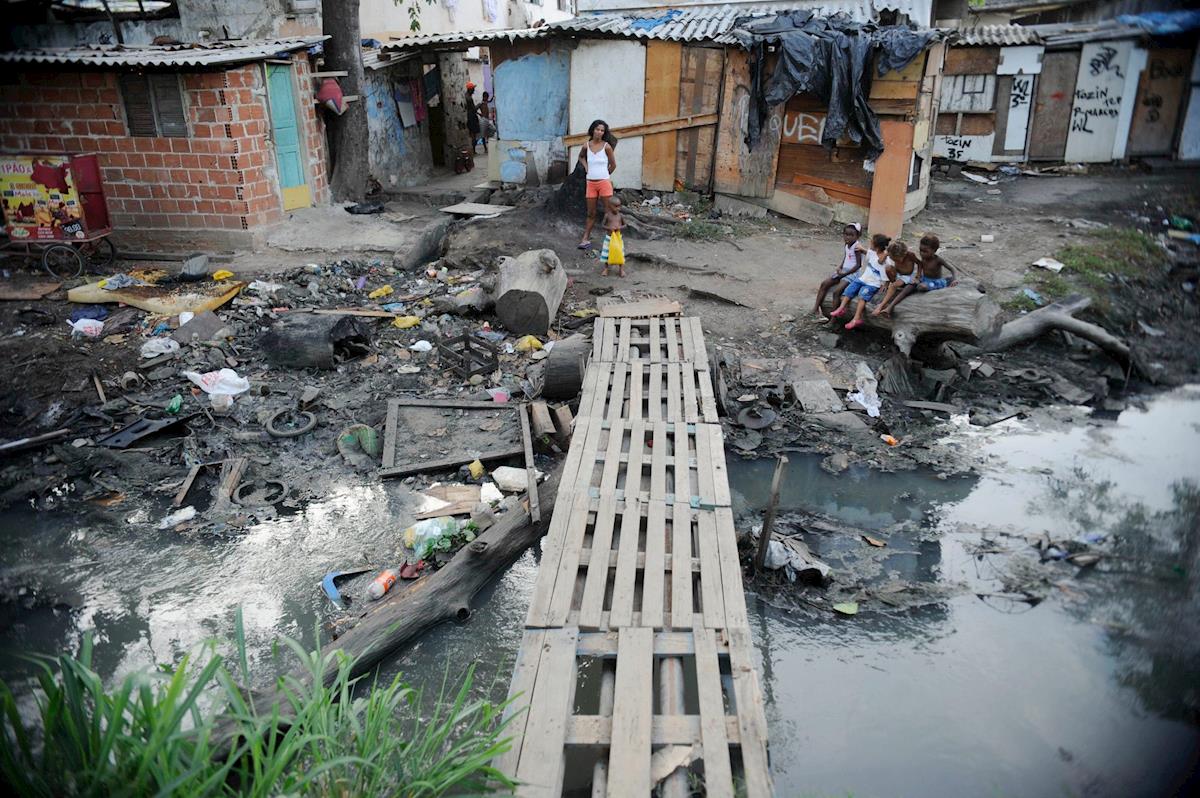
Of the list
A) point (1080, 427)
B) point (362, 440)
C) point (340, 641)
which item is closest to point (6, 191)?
point (362, 440)

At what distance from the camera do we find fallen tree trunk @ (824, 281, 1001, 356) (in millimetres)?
6465

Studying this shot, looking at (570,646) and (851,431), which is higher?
(570,646)

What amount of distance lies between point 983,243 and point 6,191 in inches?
469

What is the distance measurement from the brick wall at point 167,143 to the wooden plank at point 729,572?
8.14 metres

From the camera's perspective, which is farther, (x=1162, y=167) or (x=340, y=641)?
(x=1162, y=167)

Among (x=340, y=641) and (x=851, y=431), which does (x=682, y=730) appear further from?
(x=851, y=431)

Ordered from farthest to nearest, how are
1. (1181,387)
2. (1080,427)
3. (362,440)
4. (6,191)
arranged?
(6,191)
(1181,387)
(1080,427)
(362,440)

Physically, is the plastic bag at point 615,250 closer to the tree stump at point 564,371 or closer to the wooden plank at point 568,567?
the tree stump at point 564,371

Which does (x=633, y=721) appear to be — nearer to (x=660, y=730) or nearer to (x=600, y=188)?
(x=660, y=730)

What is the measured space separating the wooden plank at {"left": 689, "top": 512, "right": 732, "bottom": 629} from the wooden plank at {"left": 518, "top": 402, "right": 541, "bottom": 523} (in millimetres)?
1112

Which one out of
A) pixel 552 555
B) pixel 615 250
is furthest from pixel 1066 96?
pixel 552 555

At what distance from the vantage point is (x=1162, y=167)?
1480cm

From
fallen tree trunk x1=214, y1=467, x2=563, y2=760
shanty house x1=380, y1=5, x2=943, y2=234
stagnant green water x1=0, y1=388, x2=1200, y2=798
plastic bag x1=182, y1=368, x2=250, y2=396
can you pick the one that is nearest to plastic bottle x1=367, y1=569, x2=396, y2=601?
fallen tree trunk x1=214, y1=467, x2=563, y2=760

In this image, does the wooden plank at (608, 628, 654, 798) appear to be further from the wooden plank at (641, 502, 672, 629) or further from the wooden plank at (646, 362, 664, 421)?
the wooden plank at (646, 362, 664, 421)
